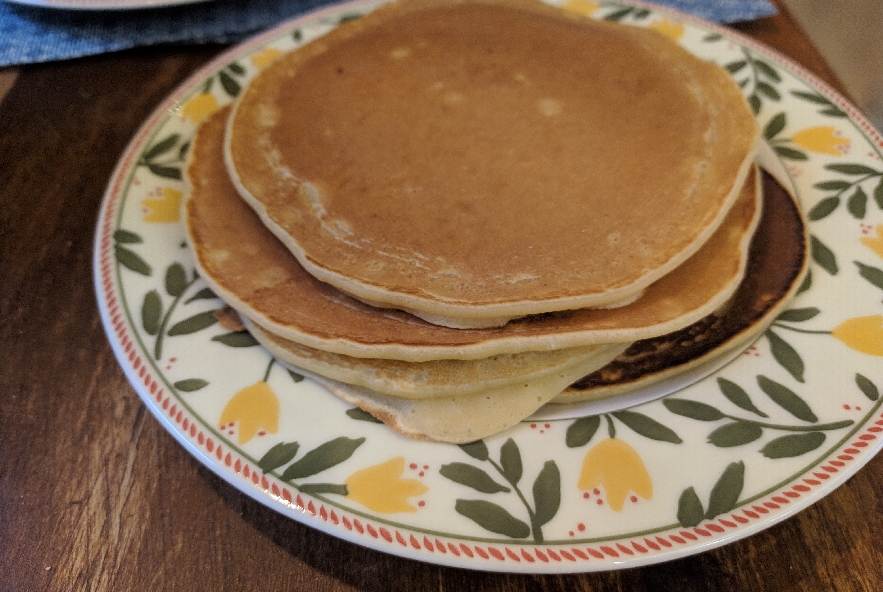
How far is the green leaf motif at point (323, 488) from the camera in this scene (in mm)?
858

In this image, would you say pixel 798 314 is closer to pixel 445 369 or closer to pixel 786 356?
pixel 786 356

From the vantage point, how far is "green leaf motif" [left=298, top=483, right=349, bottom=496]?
858mm

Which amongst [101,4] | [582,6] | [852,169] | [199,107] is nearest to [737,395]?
[852,169]

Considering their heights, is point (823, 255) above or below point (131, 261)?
above

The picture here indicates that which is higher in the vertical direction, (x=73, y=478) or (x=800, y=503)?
(x=800, y=503)

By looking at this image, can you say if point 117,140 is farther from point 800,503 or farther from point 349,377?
point 800,503

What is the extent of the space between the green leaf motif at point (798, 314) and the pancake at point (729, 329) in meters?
0.01

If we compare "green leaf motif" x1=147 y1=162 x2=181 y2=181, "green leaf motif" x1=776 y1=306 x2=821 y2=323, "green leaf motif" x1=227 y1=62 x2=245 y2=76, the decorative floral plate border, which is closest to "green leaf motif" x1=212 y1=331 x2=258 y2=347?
the decorative floral plate border

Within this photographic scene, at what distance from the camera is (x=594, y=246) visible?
3.41 feet

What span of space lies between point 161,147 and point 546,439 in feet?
3.55

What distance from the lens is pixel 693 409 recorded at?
3.14 ft

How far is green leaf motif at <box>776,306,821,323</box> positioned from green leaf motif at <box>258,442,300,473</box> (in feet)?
2.85

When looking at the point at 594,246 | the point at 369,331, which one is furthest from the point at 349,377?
the point at 594,246

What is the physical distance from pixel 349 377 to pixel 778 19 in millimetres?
1816
